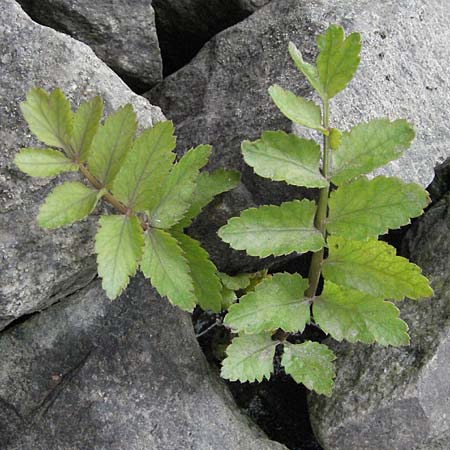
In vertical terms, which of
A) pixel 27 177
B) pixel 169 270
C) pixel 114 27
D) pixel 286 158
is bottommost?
pixel 169 270

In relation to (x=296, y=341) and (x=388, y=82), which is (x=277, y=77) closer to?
(x=388, y=82)

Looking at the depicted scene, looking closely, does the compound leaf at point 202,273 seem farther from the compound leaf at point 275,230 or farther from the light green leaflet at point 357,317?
the light green leaflet at point 357,317

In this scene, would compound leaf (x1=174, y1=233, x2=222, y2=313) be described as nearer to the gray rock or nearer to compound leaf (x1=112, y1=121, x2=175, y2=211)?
compound leaf (x1=112, y1=121, x2=175, y2=211)

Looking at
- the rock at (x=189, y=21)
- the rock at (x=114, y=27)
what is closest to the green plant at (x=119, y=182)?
the rock at (x=114, y=27)

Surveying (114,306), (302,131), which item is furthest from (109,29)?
(114,306)

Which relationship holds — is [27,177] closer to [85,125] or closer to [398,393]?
[85,125]

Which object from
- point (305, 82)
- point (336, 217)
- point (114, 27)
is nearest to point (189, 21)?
→ point (114, 27)
